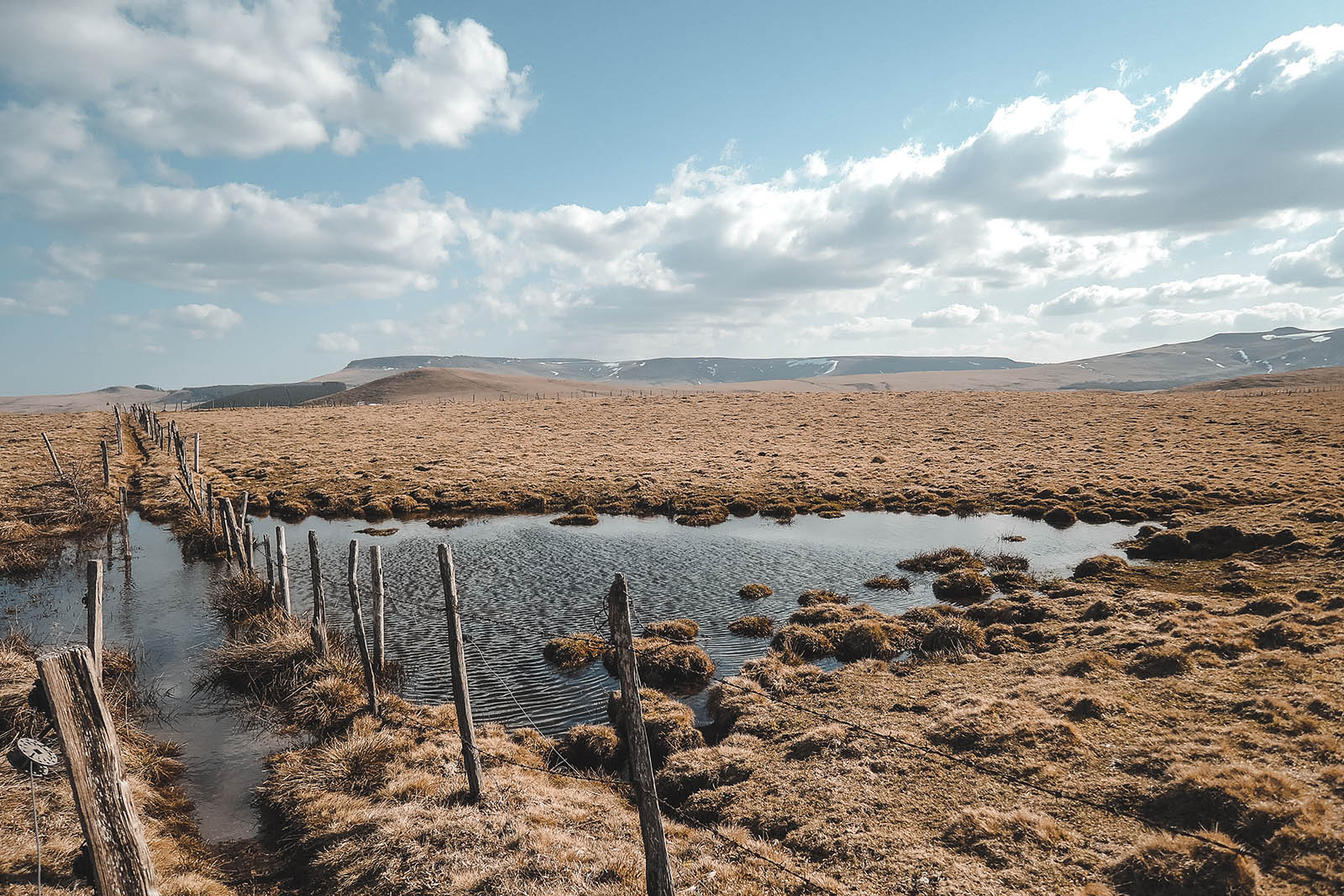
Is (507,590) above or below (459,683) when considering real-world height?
below

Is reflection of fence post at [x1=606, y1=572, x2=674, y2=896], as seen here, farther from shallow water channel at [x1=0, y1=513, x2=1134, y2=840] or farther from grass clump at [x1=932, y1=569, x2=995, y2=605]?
grass clump at [x1=932, y1=569, x2=995, y2=605]

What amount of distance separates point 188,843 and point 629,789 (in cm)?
789

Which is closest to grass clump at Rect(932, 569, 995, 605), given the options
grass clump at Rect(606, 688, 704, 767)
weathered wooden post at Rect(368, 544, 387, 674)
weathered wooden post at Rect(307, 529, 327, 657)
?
grass clump at Rect(606, 688, 704, 767)

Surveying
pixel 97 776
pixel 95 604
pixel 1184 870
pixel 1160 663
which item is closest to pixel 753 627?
pixel 1160 663

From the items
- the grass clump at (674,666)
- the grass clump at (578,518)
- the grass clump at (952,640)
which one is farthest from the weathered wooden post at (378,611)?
the grass clump at (578,518)

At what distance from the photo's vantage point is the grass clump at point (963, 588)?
25375 mm

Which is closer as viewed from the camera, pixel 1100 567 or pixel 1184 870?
pixel 1184 870

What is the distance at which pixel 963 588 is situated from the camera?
84.9 ft

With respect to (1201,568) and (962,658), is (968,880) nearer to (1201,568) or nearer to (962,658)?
(962,658)

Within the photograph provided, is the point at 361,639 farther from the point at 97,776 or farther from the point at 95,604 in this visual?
the point at 97,776

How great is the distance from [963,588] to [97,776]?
26.3 metres

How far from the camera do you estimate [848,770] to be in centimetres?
1291

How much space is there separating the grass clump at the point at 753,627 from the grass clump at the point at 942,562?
956 centimetres

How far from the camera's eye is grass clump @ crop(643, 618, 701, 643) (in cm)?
2156
